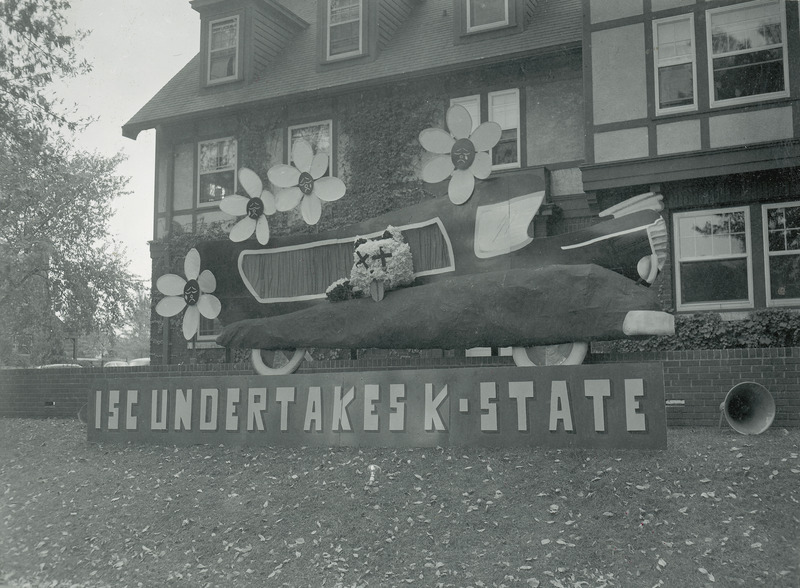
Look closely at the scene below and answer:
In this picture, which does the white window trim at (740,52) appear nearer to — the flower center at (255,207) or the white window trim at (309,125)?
the flower center at (255,207)

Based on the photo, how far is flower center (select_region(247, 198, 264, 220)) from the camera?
1192cm

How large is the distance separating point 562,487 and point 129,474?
5.60 metres

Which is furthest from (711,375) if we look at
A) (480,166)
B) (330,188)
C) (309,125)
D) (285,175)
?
(309,125)

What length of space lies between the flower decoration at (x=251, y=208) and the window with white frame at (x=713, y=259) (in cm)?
737

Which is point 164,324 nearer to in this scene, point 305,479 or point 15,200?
point 15,200

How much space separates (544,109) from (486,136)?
24.7 feet

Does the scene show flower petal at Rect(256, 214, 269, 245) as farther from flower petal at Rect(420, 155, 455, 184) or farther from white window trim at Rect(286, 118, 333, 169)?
white window trim at Rect(286, 118, 333, 169)

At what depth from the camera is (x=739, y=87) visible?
13883 mm

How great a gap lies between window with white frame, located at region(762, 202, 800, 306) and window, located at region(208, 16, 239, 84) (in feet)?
43.5

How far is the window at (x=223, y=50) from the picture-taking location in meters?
21.0

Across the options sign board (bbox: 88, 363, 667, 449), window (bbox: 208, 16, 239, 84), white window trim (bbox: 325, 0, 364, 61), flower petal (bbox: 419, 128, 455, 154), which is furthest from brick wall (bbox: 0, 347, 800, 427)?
window (bbox: 208, 16, 239, 84)

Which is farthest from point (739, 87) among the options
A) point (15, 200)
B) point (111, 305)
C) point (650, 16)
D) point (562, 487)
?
point (111, 305)

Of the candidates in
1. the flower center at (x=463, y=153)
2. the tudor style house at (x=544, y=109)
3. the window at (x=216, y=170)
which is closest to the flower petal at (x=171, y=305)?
the flower center at (x=463, y=153)

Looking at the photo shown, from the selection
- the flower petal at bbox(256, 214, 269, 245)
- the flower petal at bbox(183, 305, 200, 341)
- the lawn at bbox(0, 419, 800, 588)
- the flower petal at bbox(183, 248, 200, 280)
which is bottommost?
the lawn at bbox(0, 419, 800, 588)
